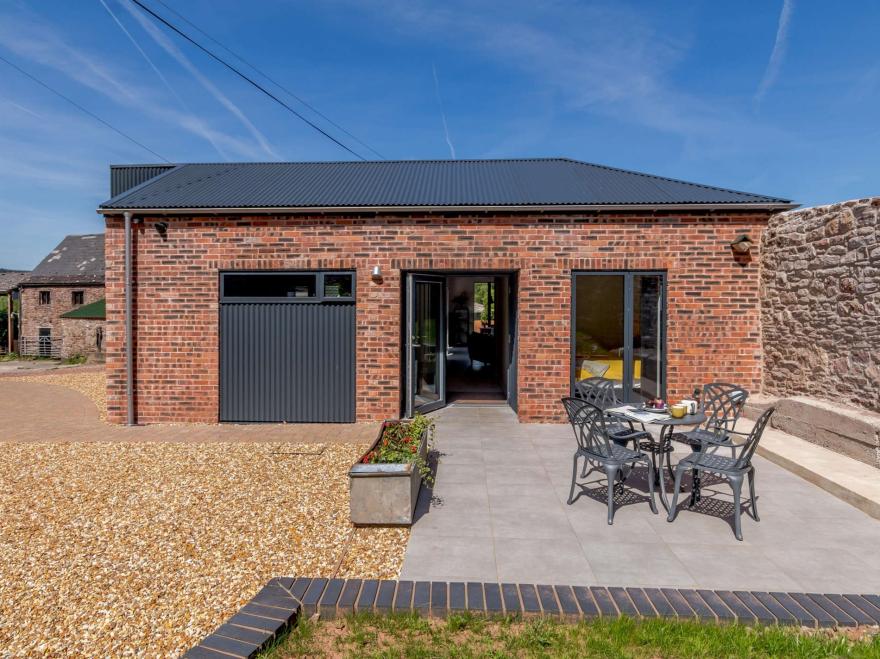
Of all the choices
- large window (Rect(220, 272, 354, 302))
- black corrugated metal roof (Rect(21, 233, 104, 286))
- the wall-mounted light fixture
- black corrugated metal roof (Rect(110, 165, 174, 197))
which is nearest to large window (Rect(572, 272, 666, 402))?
the wall-mounted light fixture

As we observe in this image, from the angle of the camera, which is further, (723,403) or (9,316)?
(9,316)

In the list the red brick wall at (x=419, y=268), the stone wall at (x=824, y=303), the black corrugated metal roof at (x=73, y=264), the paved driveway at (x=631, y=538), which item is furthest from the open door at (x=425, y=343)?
the black corrugated metal roof at (x=73, y=264)

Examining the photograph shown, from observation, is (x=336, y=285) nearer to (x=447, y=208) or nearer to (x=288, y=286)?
(x=288, y=286)

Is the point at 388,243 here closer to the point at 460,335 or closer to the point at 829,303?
the point at 829,303

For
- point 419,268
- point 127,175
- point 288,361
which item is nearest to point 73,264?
point 127,175

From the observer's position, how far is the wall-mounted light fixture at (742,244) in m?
7.07

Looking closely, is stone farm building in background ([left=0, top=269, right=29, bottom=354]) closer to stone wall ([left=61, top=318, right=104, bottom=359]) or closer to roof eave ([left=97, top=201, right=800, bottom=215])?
stone wall ([left=61, top=318, right=104, bottom=359])

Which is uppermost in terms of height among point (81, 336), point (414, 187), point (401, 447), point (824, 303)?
point (414, 187)

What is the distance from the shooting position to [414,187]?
8500 mm

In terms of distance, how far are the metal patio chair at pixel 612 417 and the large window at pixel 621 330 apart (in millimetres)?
1298

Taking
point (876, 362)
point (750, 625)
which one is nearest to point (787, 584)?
point (750, 625)

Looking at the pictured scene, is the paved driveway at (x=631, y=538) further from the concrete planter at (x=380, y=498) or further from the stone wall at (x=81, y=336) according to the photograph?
the stone wall at (x=81, y=336)

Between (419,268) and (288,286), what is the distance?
2129mm

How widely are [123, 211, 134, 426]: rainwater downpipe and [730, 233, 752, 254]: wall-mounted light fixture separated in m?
9.22
